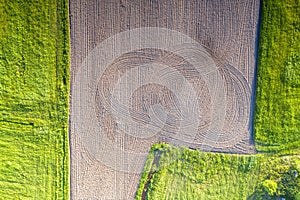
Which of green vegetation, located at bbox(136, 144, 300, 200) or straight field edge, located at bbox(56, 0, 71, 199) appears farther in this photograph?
green vegetation, located at bbox(136, 144, 300, 200)

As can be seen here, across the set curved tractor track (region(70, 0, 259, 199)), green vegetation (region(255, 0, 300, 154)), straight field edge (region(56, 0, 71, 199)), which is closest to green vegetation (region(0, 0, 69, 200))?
straight field edge (region(56, 0, 71, 199))

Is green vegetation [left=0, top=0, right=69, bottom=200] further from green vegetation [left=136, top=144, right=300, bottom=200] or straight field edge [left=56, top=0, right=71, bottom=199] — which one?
green vegetation [left=136, top=144, right=300, bottom=200]

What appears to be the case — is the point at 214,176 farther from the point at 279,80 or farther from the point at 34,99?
the point at 34,99

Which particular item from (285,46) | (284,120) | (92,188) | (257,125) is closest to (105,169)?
(92,188)

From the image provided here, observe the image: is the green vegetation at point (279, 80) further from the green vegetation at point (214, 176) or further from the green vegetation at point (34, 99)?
the green vegetation at point (34, 99)

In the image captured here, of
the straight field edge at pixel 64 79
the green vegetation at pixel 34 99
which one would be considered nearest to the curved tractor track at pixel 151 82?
the straight field edge at pixel 64 79
